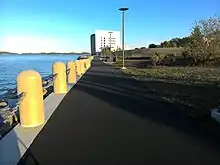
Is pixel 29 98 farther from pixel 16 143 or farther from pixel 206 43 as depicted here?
pixel 206 43

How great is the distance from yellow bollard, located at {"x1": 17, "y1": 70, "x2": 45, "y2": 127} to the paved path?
1.27ft

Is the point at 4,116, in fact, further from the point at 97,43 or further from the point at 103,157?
the point at 97,43

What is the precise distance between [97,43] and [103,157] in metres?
126

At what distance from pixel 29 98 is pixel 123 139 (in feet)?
7.23

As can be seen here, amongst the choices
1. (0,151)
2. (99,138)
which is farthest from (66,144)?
(0,151)

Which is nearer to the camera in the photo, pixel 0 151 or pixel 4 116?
pixel 0 151

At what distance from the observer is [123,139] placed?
5949 millimetres

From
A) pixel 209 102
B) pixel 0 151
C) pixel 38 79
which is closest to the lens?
pixel 0 151

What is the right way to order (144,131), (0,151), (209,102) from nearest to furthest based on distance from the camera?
(0,151) → (144,131) → (209,102)

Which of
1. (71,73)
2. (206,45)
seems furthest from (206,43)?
(71,73)

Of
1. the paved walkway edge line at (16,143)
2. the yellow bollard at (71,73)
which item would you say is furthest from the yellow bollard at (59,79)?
the paved walkway edge line at (16,143)

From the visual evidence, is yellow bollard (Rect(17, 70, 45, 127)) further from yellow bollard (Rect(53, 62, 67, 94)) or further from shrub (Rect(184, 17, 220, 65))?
shrub (Rect(184, 17, 220, 65))

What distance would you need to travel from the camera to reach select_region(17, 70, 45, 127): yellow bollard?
22.3 ft

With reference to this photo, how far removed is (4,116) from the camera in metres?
7.59
